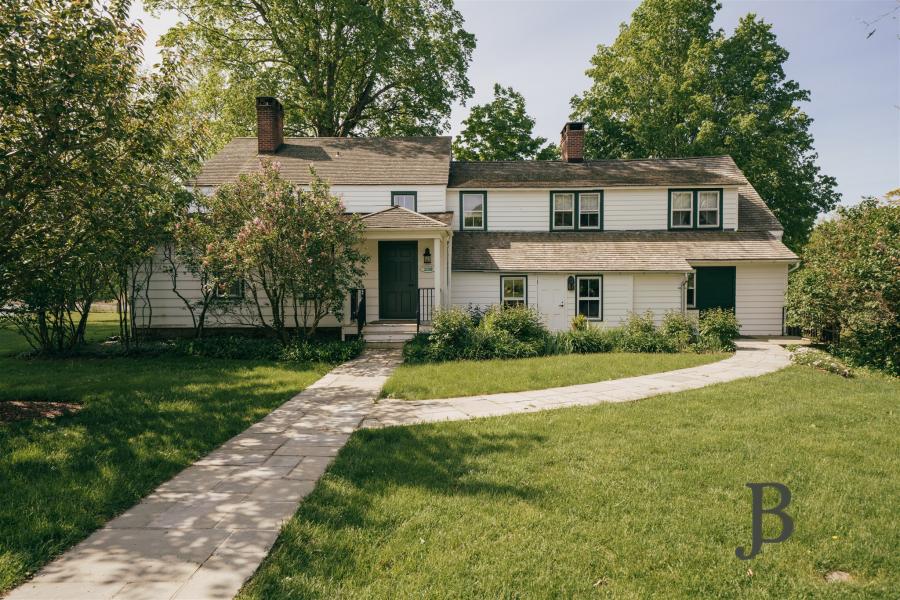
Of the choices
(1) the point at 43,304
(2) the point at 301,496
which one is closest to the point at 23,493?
(2) the point at 301,496

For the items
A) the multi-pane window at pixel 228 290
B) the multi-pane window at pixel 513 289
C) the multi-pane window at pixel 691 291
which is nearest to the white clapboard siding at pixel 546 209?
the multi-pane window at pixel 691 291

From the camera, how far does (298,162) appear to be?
17.3 m

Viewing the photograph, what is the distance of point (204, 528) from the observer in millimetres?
3553

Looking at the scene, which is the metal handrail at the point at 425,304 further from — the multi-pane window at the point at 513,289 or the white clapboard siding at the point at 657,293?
the white clapboard siding at the point at 657,293

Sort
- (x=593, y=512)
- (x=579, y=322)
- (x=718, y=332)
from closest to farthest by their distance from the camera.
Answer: (x=593, y=512), (x=718, y=332), (x=579, y=322)

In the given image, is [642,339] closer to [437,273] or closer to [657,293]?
[657,293]

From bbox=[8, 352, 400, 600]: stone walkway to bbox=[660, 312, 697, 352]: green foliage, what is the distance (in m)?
10.0

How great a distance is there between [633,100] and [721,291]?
45.1 ft

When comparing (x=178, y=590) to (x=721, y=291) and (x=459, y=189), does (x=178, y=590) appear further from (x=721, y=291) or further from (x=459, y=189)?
(x=721, y=291)

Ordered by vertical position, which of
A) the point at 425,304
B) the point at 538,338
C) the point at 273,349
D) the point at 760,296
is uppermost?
the point at 760,296

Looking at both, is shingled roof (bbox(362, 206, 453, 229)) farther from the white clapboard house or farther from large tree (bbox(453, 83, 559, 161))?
large tree (bbox(453, 83, 559, 161))

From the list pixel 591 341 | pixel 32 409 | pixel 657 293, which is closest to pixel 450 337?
pixel 591 341

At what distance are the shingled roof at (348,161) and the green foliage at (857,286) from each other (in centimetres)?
1151

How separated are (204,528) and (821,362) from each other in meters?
11.9
